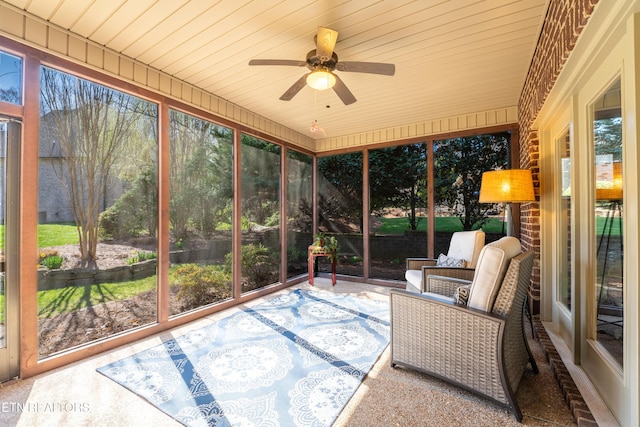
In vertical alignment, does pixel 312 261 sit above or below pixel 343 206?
below

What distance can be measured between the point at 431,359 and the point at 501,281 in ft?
2.42

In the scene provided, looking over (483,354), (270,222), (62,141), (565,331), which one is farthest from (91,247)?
(565,331)

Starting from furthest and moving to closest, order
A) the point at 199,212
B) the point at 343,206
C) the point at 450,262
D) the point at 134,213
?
the point at 343,206, the point at 199,212, the point at 450,262, the point at 134,213

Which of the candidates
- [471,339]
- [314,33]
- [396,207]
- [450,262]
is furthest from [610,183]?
[396,207]

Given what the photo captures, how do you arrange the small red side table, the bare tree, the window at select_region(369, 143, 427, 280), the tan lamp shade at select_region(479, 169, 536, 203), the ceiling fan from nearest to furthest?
the ceiling fan
the bare tree
the tan lamp shade at select_region(479, 169, 536, 203)
the window at select_region(369, 143, 427, 280)
the small red side table

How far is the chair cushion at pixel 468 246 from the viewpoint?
3.15 metres

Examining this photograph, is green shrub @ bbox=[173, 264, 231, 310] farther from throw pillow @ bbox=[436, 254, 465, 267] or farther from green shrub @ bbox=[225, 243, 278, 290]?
throw pillow @ bbox=[436, 254, 465, 267]

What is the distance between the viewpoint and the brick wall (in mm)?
1495

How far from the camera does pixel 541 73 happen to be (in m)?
2.27

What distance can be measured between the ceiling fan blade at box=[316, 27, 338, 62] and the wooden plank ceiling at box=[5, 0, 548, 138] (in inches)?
7.3

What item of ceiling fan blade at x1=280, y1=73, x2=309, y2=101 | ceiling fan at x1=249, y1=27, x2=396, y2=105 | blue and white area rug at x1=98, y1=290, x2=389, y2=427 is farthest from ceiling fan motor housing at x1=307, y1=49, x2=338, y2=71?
blue and white area rug at x1=98, y1=290, x2=389, y2=427

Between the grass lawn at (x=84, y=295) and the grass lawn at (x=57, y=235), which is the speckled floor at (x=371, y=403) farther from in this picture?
the grass lawn at (x=57, y=235)

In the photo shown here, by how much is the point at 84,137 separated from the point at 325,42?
7.38 ft

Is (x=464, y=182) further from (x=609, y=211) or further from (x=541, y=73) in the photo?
(x=609, y=211)
